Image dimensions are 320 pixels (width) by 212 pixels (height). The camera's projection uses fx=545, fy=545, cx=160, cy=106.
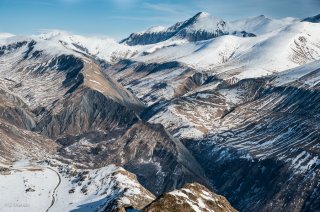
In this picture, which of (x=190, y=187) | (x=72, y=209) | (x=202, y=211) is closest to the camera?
(x=202, y=211)

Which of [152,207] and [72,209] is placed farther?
[72,209]

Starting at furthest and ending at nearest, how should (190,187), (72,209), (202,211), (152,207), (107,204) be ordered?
1. (72,209)
2. (107,204)
3. (190,187)
4. (202,211)
5. (152,207)

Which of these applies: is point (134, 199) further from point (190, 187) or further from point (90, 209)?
point (190, 187)

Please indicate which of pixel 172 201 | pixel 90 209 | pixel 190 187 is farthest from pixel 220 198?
pixel 90 209

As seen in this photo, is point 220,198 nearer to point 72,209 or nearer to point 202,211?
point 202,211

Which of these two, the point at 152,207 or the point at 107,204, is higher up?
the point at 152,207

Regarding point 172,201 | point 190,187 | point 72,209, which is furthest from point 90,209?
point 172,201
